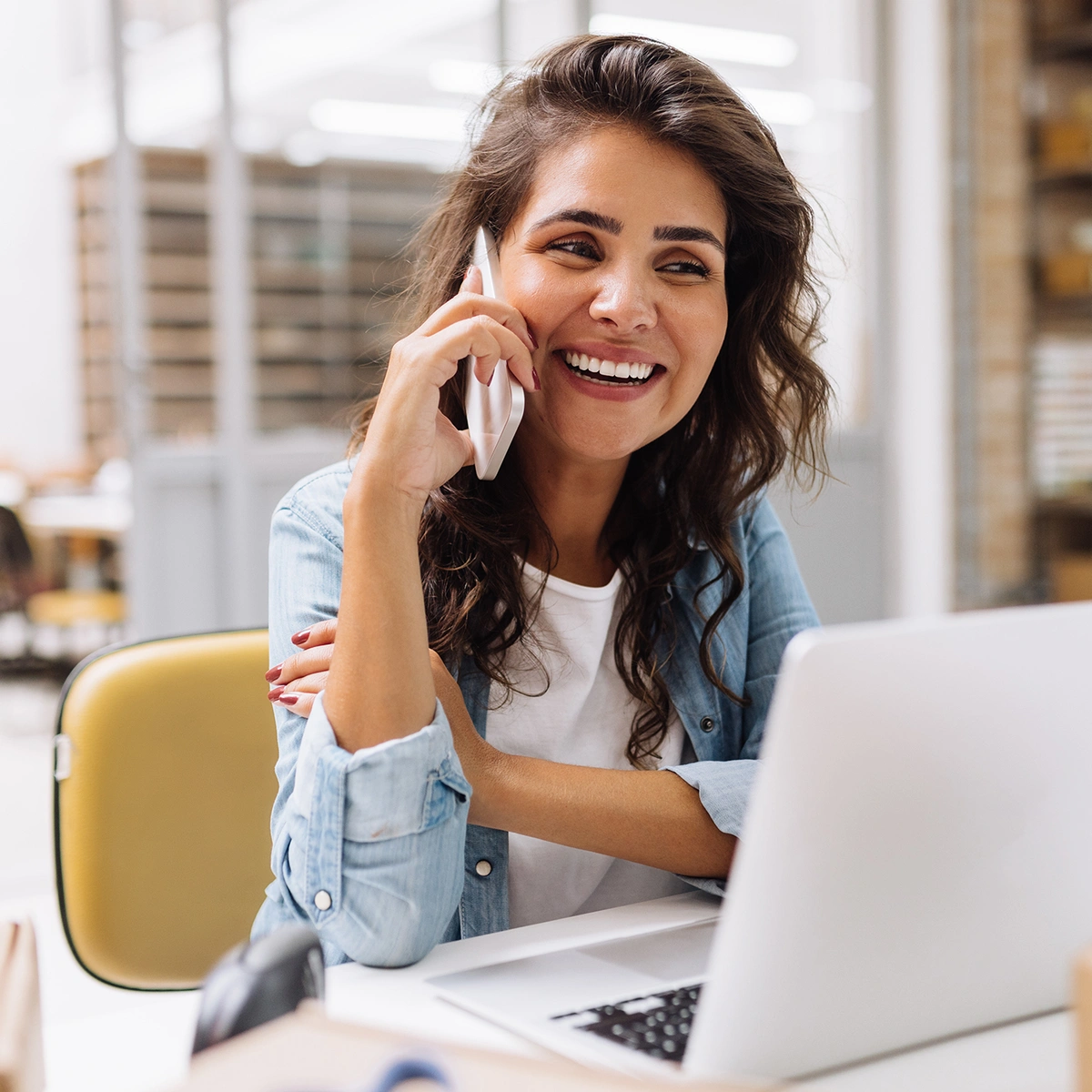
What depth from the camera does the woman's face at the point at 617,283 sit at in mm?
1143

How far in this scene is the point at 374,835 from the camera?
92 cm

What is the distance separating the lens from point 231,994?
0.64m

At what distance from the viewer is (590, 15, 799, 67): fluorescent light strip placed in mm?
3945

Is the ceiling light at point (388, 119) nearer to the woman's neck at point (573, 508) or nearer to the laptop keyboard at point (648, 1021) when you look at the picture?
the woman's neck at point (573, 508)

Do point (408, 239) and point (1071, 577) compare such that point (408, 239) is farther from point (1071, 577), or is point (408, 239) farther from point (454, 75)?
point (1071, 577)

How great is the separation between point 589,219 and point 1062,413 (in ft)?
12.1

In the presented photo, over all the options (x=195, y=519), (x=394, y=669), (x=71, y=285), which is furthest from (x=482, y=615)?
(x=71, y=285)

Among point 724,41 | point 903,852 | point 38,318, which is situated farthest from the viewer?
point 38,318

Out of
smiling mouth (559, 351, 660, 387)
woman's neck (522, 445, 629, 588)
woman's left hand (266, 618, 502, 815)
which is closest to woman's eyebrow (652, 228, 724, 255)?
smiling mouth (559, 351, 660, 387)

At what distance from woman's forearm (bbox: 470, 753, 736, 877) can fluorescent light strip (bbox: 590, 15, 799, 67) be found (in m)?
3.35

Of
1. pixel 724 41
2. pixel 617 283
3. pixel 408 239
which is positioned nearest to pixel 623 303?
pixel 617 283

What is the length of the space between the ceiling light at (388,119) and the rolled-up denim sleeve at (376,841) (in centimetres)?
308

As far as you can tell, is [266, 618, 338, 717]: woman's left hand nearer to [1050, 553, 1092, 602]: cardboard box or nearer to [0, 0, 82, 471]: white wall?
[1050, 553, 1092, 602]: cardboard box

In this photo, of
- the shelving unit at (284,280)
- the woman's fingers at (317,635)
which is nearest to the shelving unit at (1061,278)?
the shelving unit at (284,280)
